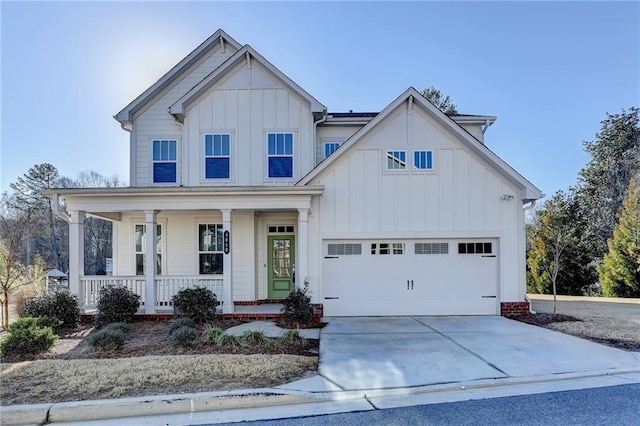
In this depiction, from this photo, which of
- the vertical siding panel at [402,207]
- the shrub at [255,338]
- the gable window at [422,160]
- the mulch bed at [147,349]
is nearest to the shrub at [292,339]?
the mulch bed at [147,349]

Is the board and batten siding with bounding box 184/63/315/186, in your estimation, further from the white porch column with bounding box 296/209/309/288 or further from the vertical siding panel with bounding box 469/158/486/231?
the vertical siding panel with bounding box 469/158/486/231

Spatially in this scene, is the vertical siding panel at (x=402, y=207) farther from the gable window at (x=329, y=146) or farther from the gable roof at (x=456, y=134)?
the gable window at (x=329, y=146)

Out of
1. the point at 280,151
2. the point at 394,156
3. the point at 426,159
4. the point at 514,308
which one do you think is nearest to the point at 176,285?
the point at 280,151

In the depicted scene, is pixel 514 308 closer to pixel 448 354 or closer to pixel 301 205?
pixel 448 354

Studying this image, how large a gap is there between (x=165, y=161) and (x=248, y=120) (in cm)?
303

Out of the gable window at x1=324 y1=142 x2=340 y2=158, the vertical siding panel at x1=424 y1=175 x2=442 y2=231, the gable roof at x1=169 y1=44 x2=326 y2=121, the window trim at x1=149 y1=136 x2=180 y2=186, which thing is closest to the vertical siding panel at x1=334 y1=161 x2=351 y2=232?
the gable window at x1=324 y1=142 x2=340 y2=158

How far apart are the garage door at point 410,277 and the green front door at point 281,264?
1988 millimetres

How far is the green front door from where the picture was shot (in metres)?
12.1

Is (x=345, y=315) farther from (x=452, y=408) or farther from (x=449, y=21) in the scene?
(x=449, y=21)

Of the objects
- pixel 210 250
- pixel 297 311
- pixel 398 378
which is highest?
pixel 210 250

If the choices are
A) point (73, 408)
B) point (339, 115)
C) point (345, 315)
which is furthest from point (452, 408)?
point (339, 115)

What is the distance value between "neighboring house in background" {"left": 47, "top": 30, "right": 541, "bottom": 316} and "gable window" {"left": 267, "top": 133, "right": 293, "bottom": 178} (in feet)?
0.15

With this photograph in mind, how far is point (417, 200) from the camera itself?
10578 millimetres

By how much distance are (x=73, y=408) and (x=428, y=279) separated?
8.68m
